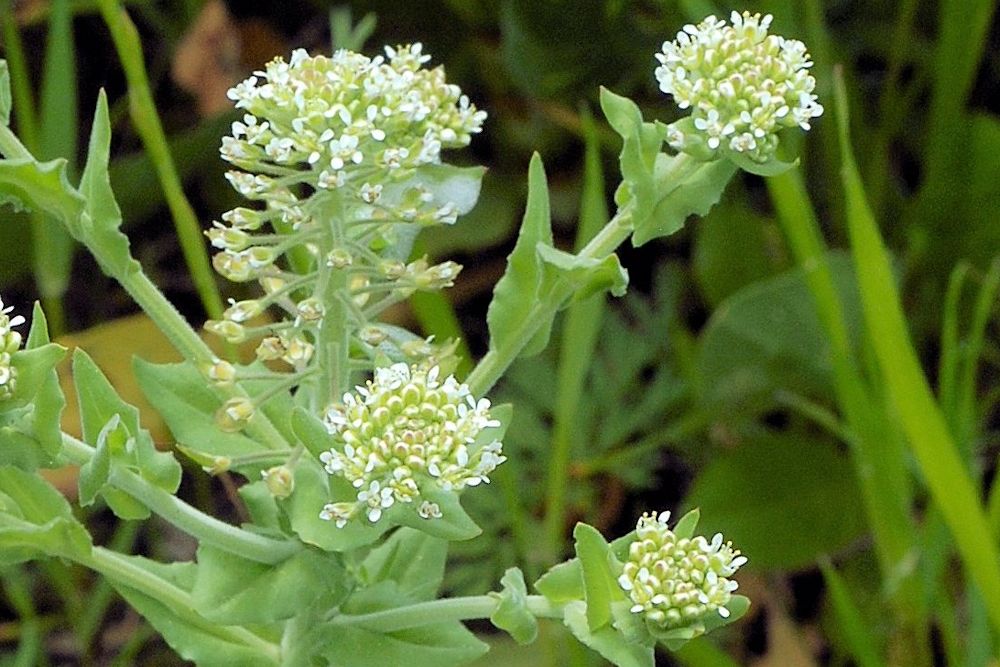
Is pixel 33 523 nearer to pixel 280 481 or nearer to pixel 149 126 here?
pixel 280 481

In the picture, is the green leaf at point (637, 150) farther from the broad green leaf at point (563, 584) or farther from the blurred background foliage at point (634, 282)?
the blurred background foliage at point (634, 282)

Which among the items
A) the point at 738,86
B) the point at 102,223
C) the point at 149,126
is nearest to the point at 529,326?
the point at 738,86

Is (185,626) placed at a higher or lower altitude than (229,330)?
lower

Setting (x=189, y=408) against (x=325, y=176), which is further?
(x=189, y=408)

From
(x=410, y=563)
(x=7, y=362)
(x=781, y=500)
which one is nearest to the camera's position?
(x=7, y=362)

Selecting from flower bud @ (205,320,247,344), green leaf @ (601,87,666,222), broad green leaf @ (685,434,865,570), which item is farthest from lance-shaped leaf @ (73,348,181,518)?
broad green leaf @ (685,434,865,570)

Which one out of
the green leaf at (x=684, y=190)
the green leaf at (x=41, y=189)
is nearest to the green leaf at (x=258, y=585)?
the green leaf at (x=41, y=189)

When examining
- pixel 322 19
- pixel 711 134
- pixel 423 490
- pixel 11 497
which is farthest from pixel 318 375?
pixel 322 19

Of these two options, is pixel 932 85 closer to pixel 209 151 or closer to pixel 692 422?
pixel 692 422
